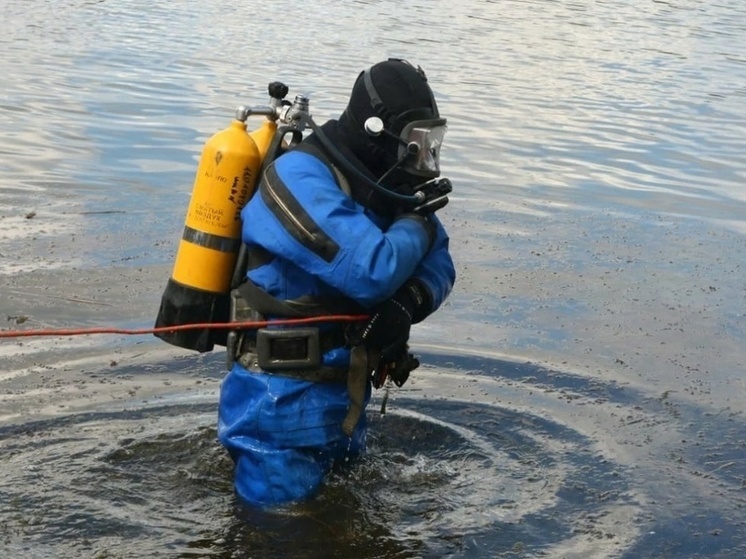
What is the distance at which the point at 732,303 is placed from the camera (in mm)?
7738

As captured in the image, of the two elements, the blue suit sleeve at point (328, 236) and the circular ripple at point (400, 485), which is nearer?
the blue suit sleeve at point (328, 236)

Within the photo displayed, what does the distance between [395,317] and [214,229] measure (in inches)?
27.5

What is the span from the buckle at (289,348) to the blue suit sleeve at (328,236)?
0.25 meters

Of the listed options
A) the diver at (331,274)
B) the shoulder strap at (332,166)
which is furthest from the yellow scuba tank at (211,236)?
the shoulder strap at (332,166)

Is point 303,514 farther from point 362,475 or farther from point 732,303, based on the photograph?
point 732,303

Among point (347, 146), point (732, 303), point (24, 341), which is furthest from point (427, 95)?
point (732, 303)

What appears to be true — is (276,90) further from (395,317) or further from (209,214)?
(395,317)

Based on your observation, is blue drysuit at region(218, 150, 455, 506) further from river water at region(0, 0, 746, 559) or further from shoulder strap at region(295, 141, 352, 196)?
river water at region(0, 0, 746, 559)

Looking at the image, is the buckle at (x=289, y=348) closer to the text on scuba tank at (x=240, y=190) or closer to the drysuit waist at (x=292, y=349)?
the drysuit waist at (x=292, y=349)

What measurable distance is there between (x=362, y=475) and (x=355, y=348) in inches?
32.5

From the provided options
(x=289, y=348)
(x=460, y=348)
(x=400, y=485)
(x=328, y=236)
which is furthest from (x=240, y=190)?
(x=460, y=348)

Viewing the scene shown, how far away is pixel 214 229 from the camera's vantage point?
433 cm

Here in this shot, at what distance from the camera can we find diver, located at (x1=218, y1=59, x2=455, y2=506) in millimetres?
4066

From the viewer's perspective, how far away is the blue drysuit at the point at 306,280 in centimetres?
405
